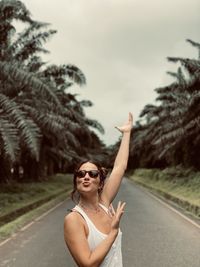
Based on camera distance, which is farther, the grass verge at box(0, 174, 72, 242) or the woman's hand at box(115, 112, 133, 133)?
the grass verge at box(0, 174, 72, 242)

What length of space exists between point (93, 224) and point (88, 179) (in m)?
0.30

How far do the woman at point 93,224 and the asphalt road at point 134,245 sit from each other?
6099mm

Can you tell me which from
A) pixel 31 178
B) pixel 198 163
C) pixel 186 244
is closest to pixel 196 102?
pixel 198 163

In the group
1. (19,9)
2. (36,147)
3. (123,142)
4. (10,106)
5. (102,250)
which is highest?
(19,9)

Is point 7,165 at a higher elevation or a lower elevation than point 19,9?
lower

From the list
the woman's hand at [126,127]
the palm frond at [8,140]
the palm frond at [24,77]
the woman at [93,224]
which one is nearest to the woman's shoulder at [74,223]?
Answer: the woman at [93,224]

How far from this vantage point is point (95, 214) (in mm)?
3010

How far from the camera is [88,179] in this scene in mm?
3068

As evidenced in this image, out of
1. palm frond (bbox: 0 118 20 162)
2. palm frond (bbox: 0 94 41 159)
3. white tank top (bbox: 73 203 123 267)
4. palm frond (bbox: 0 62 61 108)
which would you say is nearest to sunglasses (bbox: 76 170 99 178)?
white tank top (bbox: 73 203 123 267)

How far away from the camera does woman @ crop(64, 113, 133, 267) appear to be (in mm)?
2725

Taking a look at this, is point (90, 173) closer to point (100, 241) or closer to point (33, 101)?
point (100, 241)

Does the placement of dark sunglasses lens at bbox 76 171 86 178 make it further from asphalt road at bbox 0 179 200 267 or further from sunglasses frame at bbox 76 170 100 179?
asphalt road at bbox 0 179 200 267

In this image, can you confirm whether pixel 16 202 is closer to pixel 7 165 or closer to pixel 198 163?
pixel 7 165

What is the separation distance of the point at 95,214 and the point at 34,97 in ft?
73.7
